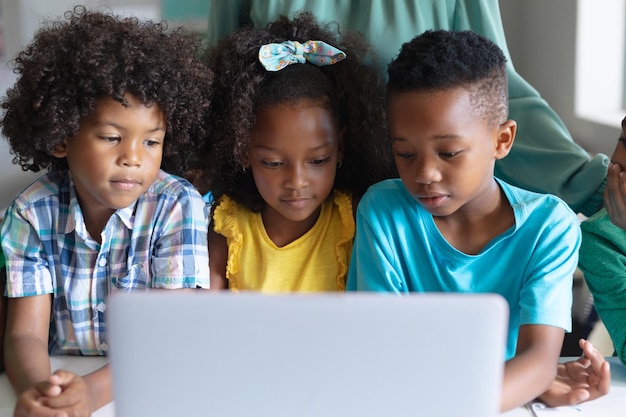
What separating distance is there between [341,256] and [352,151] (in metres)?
0.18

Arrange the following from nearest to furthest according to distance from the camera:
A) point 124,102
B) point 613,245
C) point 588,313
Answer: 1. point 124,102
2. point 613,245
3. point 588,313

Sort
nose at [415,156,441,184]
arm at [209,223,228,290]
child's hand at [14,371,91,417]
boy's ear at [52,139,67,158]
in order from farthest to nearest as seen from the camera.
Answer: arm at [209,223,228,290] → boy's ear at [52,139,67,158] → nose at [415,156,441,184] → child's hand at [14,371,91,417]

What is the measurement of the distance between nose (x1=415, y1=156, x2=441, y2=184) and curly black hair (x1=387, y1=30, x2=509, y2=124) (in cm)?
10

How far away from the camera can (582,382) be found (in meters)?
1.04

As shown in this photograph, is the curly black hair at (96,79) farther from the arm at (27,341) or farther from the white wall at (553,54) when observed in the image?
the white wall at (553,54)

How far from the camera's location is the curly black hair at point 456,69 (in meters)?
1.12

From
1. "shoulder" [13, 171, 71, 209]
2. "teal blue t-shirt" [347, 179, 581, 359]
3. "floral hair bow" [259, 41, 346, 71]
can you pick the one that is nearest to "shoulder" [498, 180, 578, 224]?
"teal blue t-shirt" [347, 179, 581, 359]

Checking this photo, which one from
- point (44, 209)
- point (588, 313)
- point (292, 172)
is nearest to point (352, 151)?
point (292, 172)

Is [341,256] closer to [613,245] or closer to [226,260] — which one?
[226,260]

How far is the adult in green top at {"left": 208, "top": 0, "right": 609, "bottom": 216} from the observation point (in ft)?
4.43

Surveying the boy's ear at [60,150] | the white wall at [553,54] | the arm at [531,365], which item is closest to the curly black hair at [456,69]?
the arm at [531,365]

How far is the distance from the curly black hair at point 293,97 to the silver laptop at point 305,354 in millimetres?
634

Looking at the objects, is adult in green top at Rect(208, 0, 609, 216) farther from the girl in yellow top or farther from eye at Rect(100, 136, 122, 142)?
eye at Rect(100, 136, 122, 142)

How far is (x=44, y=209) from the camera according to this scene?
47.9 inches
